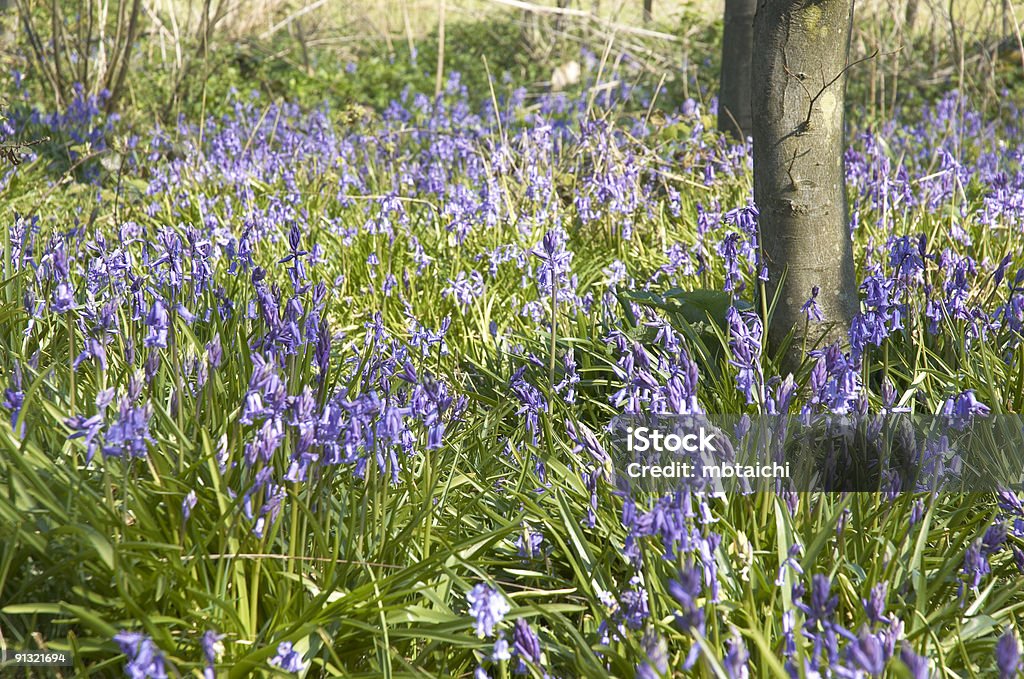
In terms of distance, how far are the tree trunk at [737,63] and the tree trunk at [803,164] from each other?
3.29 metres

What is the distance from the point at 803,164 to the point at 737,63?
357 centimetres

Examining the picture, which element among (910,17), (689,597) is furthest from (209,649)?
(910,17)

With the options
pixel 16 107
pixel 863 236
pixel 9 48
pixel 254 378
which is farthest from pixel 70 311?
pixel 9 48

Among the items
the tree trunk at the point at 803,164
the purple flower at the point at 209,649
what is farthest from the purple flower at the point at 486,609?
the tree trunk at the point at 803,164

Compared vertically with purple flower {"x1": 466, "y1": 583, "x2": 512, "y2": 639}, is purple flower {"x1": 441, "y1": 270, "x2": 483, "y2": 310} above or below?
above

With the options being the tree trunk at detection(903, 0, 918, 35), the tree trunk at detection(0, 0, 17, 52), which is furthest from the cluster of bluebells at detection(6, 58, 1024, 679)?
the tree trunk at detection(903, 0, 918, 35)

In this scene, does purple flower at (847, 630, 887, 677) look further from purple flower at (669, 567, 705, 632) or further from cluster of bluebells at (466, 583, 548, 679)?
cluster of bluebells at (466, 583, 548, 679)

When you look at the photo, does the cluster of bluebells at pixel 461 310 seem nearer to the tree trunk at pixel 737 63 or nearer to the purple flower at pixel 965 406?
the purple flower at pixel 965 406

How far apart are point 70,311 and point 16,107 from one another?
5520mm

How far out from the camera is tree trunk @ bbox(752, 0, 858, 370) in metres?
2.76

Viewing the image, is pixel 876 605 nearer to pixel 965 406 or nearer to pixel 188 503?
pixel 965 406

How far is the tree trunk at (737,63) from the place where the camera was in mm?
6066

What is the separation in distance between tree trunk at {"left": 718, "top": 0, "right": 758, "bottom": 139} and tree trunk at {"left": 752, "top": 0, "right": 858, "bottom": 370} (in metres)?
3.29

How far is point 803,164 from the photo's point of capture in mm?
2838
